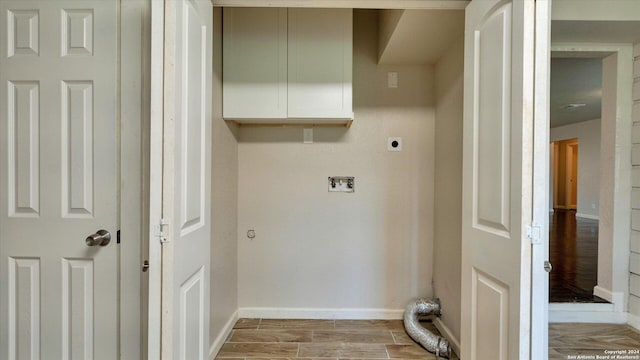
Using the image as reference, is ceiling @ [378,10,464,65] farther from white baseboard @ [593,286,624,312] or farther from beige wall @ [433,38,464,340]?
white baseboard @ [593,286,624,312]

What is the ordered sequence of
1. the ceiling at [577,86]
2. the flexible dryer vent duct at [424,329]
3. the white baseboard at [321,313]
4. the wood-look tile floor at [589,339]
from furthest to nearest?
the white baseboard at [321,313]
the ceiling at [577,86]
the flexible dryer vent duct at [424,329]
the wood-look tile floor at [589,339]

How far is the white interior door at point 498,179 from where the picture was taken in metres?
1.03

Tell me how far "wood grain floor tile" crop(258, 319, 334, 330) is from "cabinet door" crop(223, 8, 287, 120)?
5.57ft

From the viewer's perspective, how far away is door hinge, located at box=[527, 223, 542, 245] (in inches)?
39.9

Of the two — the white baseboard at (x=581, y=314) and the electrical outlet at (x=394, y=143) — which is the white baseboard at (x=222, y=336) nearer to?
the electrical outlet at (x=394, y=143)

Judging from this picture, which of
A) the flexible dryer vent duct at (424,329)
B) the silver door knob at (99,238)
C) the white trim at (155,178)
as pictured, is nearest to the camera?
the white trim at (155,178)

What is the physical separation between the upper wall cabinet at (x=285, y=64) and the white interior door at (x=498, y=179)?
956mm

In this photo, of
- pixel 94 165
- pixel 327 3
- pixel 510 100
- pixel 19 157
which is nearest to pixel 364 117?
pixel 327 3

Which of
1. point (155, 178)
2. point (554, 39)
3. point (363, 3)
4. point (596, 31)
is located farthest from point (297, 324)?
point (596, 31)

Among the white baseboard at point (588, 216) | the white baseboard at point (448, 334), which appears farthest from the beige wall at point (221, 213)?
the white baseboard at point (588, 216)

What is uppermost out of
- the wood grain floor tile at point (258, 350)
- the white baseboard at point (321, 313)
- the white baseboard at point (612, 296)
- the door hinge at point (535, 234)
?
the door hinge at point (535, 234)

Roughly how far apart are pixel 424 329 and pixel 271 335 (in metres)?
1.17

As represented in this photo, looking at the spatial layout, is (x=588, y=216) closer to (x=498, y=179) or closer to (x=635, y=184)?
(x=635, y=184)

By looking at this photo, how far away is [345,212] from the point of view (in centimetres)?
253
